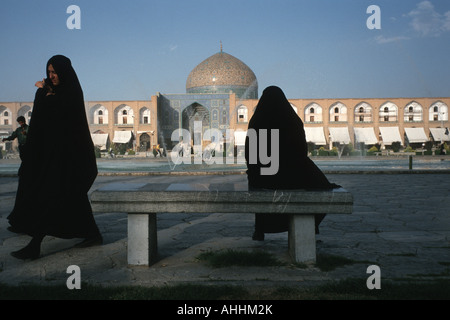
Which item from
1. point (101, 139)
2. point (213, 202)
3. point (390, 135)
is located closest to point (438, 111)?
point (390, 135)

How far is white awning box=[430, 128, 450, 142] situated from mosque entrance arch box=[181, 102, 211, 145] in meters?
14.8

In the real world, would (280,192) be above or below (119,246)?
above

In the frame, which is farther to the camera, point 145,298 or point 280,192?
point 280,192

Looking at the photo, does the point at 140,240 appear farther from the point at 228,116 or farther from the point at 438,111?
the point at 438,111

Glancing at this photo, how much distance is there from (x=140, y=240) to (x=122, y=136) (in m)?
28.3

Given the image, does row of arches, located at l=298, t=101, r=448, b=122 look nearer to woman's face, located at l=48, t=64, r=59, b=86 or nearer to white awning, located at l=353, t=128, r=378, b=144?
Result: white awning, located at l=353, t=128, r=378, b=144

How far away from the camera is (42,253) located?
2.49m

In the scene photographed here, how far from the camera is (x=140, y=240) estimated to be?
219 centimetres

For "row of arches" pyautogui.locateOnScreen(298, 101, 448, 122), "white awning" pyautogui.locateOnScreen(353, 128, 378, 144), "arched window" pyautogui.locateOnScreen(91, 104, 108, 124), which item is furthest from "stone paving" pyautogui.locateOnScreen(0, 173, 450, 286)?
"arched window" pyautogui.locateOnScreen(91, 104, 108, 124)

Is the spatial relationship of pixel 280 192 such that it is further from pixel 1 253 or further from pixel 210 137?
pixel 210 137

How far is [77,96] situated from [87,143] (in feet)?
0.95

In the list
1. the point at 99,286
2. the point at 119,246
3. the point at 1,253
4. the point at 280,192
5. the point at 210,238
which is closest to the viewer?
the point at 99,286

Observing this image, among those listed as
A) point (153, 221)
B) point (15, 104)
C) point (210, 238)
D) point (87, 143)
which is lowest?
point (210, 238)

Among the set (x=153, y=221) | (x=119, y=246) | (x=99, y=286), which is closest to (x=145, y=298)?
(x=99, y=286)
